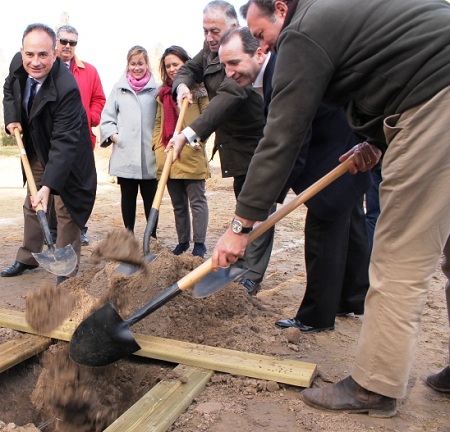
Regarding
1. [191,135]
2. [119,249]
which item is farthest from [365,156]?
[191,135]

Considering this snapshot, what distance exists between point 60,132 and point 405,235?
10.0 feet

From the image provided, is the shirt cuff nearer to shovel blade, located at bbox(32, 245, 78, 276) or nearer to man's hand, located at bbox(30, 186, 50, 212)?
man's hand, located at bbox(30, 186, 50, 212)

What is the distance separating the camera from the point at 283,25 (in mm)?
2490

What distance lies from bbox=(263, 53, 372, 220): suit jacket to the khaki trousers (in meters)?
0.92

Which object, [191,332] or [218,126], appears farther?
[218,126]

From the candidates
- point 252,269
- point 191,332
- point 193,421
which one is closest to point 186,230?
point 252,269

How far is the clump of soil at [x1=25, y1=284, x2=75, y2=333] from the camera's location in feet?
10.6

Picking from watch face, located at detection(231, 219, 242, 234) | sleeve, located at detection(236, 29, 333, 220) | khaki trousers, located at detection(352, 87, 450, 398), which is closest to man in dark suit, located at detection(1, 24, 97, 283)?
watch face, located at detection(231, 219, 242, 234)

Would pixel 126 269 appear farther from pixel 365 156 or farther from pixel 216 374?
pixel 365 156

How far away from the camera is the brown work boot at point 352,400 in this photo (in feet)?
8.08

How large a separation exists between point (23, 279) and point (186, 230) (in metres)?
1.59

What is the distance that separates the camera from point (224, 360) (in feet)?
9.50

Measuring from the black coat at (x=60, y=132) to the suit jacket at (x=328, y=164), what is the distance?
191 centimetres

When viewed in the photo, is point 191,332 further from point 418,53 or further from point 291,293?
point 418,53
